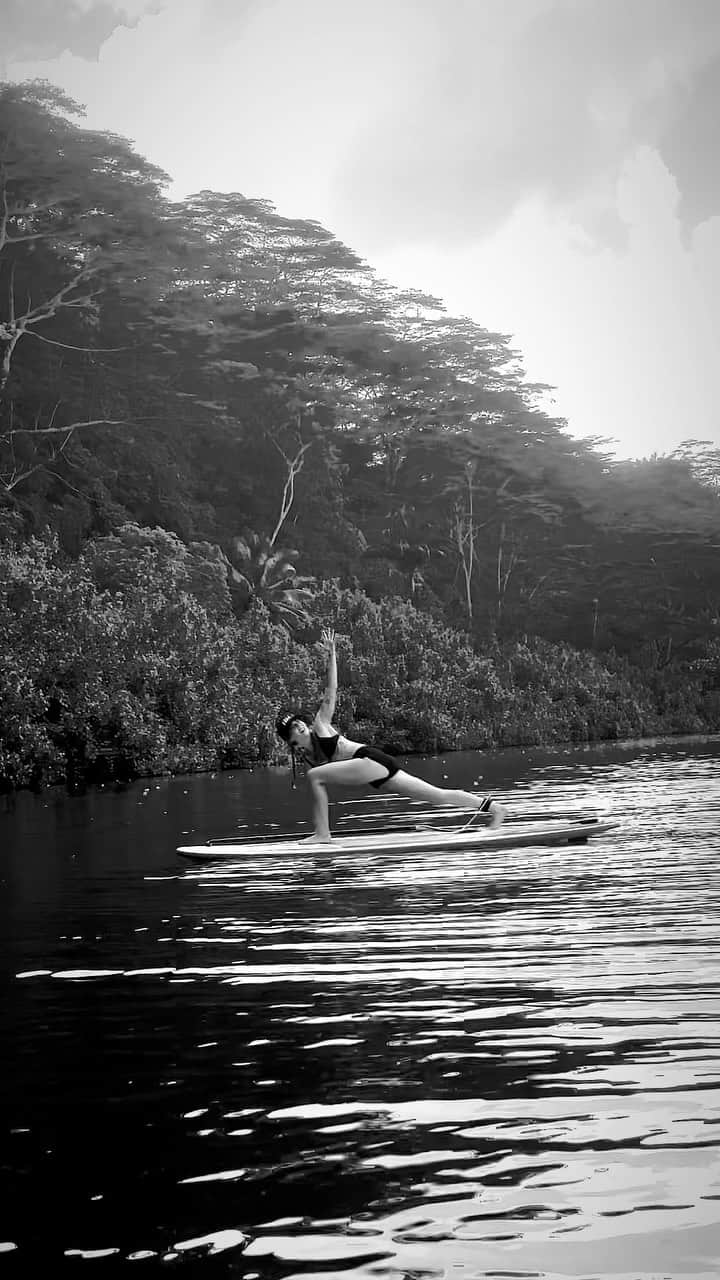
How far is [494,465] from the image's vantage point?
5406cm

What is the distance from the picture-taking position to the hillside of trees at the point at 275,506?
27719 mm

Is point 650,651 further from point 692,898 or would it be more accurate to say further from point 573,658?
point 692,898

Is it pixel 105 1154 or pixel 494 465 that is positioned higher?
pixel 494 465

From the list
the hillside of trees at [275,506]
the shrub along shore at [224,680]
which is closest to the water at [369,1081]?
the shrub along shore at [224,680]

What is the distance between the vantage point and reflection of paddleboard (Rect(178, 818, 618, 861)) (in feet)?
37.6

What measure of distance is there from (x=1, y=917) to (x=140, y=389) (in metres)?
37.0

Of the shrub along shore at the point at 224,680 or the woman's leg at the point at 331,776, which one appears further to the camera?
the shrub along shore at the point at 224,680

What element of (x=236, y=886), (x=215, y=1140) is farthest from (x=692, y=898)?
(x=215, y=1140)

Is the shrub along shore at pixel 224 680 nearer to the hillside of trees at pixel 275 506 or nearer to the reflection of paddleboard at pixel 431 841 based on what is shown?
the hillside of trees at pixel 275 506

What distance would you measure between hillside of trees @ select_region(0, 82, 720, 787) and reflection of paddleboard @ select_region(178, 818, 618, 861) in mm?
10219

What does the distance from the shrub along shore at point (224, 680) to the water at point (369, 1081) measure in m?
13.5

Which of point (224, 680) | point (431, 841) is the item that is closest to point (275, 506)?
point (224, 680)

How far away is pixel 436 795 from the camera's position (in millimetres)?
11617

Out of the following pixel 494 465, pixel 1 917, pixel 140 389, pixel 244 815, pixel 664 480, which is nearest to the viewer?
pixel 1 917
